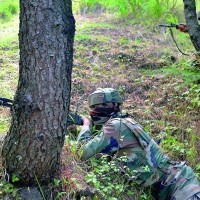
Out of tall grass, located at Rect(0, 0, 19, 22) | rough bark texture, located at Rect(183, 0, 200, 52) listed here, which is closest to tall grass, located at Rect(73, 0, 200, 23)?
rough bark texture, located at Rect(183, 0, 200, 52)

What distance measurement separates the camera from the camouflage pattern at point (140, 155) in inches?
147

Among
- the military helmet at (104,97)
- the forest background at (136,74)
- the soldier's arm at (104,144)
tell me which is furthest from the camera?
the forest background at (136,74)

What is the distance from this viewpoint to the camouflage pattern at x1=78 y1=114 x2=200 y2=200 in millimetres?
3740

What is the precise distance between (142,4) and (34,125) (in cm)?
755

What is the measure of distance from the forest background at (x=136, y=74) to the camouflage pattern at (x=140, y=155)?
0.58ft

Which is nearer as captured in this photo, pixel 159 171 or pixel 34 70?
pixel 34 70

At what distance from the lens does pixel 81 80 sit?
685cm

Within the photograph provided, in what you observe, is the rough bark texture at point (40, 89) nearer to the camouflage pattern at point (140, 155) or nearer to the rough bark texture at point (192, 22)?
the camouflage pattern at point (140, 155)

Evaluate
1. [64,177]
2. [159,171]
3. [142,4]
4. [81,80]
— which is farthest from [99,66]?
[64,177]

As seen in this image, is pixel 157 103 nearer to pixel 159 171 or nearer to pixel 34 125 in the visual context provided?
pixel 159 171

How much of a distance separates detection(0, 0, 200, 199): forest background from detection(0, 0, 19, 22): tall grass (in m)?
1.08

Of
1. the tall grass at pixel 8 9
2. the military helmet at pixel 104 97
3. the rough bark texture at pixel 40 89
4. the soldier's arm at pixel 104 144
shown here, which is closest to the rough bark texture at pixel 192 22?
the military helmet at pixel 104 97

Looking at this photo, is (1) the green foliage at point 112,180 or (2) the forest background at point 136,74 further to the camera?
(2) the forest background at point 136,74

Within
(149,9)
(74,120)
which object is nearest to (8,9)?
(149,9)
